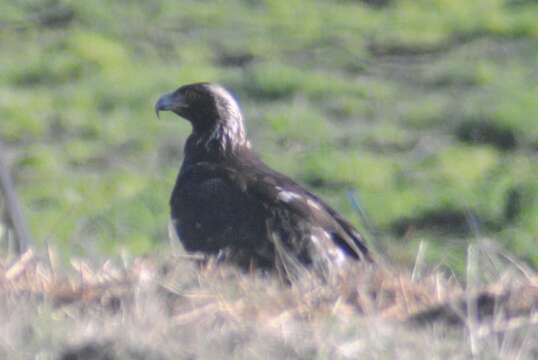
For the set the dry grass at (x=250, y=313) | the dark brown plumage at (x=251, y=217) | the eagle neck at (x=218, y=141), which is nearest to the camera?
the dry grass at (x=250, y=313)

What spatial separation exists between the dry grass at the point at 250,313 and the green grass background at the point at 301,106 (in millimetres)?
6439

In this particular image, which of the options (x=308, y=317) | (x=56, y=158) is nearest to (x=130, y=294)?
(x=308, y=317)

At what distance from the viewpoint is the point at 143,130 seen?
1653cm

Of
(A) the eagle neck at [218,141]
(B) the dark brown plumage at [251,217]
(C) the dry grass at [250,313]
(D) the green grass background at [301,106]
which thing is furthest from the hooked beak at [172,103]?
(C) the dry grass at [250,313]

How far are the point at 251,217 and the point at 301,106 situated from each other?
32.2 feet

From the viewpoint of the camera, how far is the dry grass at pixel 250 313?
3340mm

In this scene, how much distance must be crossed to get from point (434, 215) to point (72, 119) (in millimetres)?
5287

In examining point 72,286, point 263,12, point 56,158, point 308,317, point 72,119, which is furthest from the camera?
point 263,12

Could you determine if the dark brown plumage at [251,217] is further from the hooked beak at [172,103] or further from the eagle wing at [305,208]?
the hooked beak at [172,103]

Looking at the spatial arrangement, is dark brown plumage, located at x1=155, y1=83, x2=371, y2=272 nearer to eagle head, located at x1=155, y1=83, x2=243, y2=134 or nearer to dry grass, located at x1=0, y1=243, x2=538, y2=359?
eagle head, located at x1=155, y1=83, x2=243, y2=134

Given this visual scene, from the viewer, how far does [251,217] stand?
7594 mm

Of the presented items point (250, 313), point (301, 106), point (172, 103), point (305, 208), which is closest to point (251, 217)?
point (305, 208)

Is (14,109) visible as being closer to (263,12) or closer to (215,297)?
(263,12)

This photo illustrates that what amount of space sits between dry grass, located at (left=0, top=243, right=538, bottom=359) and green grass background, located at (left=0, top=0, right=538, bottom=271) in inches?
253
